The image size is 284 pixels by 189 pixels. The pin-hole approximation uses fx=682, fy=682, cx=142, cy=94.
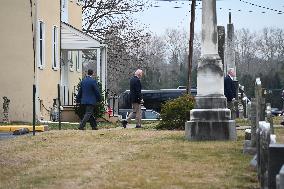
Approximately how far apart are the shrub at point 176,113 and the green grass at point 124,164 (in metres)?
3.48

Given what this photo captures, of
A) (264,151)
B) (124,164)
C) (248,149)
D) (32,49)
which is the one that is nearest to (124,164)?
(124,164)

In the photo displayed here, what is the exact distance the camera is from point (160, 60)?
11006 cm

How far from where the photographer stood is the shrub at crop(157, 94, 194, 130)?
57.7ft

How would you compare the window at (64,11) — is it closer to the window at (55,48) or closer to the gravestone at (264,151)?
the window at (55,48)

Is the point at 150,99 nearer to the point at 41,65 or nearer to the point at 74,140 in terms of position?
the point at 41,65

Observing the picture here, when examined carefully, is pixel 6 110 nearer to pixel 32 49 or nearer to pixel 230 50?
pixel 32 49

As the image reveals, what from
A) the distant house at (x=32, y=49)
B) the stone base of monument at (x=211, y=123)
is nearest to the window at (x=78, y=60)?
the distant house at (x=32, y=49)

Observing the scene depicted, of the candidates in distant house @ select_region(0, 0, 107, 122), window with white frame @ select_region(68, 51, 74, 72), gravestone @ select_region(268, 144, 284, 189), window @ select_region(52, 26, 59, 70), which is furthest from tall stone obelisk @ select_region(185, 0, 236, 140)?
window with white frame @ select_region(68, 51, 74, 72)

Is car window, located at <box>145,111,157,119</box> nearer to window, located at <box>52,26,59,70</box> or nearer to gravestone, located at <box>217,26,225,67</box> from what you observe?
gravestone, located at <box>217,26,225,67</box>

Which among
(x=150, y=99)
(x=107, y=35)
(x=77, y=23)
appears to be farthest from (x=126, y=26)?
(x=77, y=23)

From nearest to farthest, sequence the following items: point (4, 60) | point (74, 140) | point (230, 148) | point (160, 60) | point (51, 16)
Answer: point (230, 148) → point (74, 140) → point (4, 60) → point (51, 16) → point (160, 60)

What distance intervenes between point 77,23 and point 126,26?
13023 millimetres

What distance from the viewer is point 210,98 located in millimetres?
14594

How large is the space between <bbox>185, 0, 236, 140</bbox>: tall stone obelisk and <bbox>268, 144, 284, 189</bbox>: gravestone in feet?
23.6
